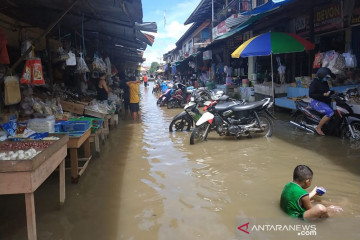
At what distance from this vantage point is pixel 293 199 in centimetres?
336

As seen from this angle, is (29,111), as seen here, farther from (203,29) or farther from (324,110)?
(203,29)

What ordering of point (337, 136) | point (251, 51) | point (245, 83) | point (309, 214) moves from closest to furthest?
1. point (309, 214)
2. point (337, 136)
3. point (251, 51)
4. point (245, 83)

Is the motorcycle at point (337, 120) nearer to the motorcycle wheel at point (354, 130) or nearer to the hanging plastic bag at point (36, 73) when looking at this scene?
the motorcycle wheel at point (354, 130)

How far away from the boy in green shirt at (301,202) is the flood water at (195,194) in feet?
0.28

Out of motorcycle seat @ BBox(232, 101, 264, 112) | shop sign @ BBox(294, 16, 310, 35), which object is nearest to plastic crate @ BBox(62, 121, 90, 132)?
motorcycle seat @ BBox(232, 101, 264, 112)

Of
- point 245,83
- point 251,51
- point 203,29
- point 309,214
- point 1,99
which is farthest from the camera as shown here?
point 203,29

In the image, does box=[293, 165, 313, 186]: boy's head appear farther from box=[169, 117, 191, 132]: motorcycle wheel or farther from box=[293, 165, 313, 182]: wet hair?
box=[169, 117, 191, 132]: motorcycle wheel

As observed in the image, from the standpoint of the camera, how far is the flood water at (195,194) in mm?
3250

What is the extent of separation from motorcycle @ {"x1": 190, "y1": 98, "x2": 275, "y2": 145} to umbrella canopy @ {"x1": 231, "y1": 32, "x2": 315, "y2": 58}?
2.04 meters

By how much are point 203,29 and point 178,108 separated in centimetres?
1343

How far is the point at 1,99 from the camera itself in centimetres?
517

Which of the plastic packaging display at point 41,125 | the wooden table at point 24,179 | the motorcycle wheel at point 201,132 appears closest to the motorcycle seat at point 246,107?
the motorcycle wheel at point 201,132

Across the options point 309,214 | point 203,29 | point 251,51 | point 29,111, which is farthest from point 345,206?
point 203,29

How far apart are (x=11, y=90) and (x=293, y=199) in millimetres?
4468
